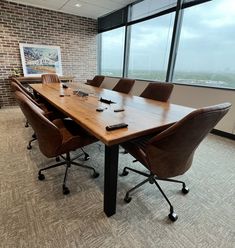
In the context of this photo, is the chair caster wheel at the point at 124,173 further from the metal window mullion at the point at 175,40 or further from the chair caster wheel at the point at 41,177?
the metal window mullion at the point at 175,40

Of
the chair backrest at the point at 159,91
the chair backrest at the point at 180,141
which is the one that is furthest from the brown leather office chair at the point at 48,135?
the chair backrest at the point at 159,91

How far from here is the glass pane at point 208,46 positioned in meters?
2.81

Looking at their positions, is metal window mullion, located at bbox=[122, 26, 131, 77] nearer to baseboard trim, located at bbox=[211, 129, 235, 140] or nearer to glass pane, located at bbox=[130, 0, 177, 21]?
glass pane, located at bbox=[130, 0, 177, 21]

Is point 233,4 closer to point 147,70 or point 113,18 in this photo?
point 147,70

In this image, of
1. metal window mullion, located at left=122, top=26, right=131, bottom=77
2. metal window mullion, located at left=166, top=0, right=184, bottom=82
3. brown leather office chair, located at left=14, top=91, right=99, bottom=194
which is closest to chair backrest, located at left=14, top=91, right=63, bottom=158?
brown leather office chair, located at left=14, top=91, right=99, bottom=194

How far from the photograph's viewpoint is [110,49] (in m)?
5.58

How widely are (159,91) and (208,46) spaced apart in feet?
5.35

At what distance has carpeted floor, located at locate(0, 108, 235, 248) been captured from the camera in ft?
3.75

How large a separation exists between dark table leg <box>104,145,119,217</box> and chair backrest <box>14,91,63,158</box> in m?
0.46

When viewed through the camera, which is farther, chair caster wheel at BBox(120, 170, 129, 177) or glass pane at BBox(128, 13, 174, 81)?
glass pane at BBox(128, 13, 174, 81)

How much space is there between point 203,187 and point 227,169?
0.57 metres

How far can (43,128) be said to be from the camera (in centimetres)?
127

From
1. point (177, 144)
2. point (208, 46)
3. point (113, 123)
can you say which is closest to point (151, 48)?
point (208, 46)

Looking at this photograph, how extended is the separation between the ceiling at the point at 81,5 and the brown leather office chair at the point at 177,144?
4.19 meters
